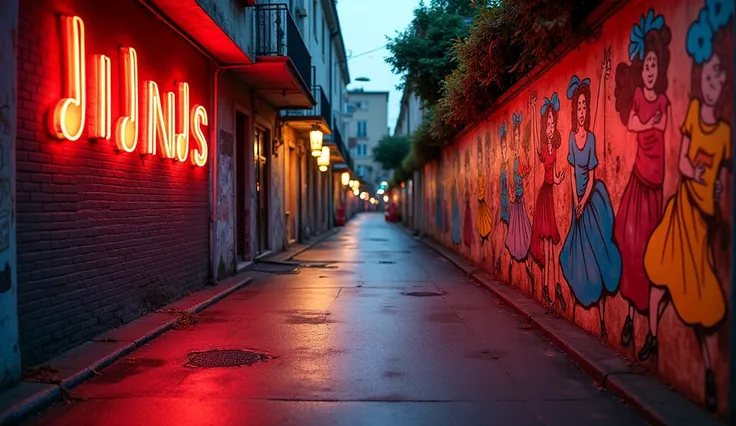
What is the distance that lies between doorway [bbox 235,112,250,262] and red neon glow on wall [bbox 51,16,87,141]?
8572 mm

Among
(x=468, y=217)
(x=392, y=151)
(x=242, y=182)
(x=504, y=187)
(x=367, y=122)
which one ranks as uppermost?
(x=367, y=122)

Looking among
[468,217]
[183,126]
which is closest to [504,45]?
[183,126]

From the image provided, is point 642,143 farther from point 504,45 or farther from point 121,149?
point 121,149

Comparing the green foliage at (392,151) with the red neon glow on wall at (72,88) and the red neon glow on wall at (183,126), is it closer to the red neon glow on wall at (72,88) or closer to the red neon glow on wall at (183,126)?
the red neon glow on wall at (183,126)

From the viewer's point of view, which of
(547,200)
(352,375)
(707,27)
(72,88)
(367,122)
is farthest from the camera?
(367,122)

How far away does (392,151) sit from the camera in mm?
48688

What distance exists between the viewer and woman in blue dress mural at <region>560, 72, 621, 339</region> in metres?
6.75

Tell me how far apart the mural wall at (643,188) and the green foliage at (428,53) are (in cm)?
875

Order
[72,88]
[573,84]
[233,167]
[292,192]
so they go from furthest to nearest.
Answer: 1. [292,192]
2. [233,167]
3. [573,84]
4. [72,88]

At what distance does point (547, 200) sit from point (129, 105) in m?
5.75

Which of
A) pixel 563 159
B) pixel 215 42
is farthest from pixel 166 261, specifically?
pixel 563 159

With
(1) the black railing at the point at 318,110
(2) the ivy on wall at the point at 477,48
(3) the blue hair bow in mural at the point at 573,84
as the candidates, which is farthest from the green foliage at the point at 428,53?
(3) the blue hair bow in mural at the point at 573,84

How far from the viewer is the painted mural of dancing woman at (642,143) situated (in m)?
5.46

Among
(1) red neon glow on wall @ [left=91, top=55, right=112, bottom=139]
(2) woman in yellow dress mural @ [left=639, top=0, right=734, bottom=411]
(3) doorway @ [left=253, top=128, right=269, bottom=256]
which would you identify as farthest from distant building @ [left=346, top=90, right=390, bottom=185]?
(2) woman in yellow dress mural @ [left=639, top=0, right=734, bottom=411]
